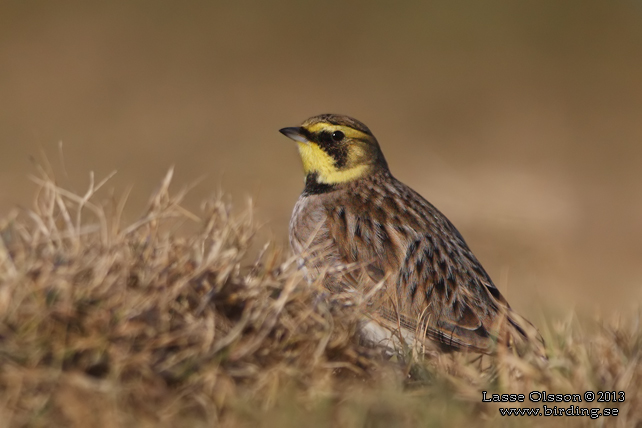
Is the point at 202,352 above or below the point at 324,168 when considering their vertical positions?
below

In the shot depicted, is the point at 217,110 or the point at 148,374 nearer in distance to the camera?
the point at 148,374

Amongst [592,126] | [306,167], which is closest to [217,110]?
[592,126]

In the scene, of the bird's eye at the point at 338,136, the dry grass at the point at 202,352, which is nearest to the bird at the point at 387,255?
the bird's eye at the point at 338,136

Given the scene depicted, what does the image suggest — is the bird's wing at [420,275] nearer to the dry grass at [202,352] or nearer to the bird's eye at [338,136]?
the bird's eye at [338,136]

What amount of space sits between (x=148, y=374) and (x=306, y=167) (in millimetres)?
2986

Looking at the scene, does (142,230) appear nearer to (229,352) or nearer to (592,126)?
(229,352)

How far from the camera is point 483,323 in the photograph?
15.6ft

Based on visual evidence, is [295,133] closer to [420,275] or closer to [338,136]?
[338,136]

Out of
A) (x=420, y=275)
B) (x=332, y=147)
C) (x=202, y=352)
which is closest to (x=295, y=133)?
(x=332, y=147)

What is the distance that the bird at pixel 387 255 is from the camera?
4.39 meters

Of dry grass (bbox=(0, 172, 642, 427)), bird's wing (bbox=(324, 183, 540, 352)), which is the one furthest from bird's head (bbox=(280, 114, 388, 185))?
dry grass (bbox=(0, 172, 642, 427))

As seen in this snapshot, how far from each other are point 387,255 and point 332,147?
3.52ft

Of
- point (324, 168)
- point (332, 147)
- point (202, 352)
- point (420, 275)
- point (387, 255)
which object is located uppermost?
point (332, 147)

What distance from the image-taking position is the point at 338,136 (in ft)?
19.2
